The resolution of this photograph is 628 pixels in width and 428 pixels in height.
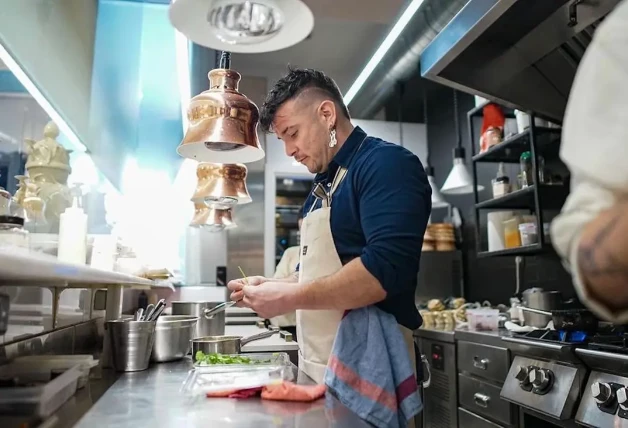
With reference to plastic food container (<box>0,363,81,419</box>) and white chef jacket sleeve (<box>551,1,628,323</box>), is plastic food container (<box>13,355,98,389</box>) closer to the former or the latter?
plastic food container (<box>0,363,81,419</box>)

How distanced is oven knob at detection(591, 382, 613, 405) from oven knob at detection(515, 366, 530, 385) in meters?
0.36

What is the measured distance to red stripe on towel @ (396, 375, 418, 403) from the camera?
117 centimetres

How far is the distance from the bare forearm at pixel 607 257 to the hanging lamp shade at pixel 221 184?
6.01 feet

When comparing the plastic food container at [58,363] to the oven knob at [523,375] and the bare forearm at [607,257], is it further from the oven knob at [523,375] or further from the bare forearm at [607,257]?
the oven knob at [523,375]

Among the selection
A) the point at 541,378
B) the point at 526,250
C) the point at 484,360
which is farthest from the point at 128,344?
the point at 526,250

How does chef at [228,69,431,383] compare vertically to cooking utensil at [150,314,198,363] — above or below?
above

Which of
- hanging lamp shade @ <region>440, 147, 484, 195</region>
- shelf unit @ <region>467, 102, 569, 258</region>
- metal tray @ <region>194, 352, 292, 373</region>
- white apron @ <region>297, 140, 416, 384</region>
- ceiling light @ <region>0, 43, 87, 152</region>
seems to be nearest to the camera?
metal tray @ <region>194, 352, 292, 373</region>

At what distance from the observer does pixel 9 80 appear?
1479mm

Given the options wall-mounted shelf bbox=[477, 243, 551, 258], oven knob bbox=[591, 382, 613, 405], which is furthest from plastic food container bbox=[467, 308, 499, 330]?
oven knob bbox=[591, 382, 613, 405]

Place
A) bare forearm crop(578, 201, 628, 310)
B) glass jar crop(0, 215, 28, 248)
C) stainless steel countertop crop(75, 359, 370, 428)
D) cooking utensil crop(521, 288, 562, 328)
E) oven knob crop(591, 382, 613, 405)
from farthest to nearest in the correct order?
cooking utensil crop(521, 288, 562, 328)
oven knob crop(591, 382, 613, 405)
glass jar crop(0, 215, 28, 248)
stainless steel countertop crop(75, 359, 370, 428)
bare forearm crop(578, 201, 628, 310)

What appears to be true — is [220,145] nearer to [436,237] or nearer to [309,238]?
[309,238]

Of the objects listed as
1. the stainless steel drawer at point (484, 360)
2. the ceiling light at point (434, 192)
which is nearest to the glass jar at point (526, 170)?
the stainless steel drawer at point (484, 360)

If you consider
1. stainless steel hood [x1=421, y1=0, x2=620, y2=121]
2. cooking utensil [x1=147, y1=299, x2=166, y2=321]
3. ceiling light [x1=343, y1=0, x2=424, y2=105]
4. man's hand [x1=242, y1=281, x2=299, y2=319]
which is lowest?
cooking utensil [x1=147, y1=299, x2=166, y2=321]

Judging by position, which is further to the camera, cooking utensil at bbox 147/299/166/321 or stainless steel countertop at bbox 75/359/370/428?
cooking utensil at bbox 147/299/166/321
